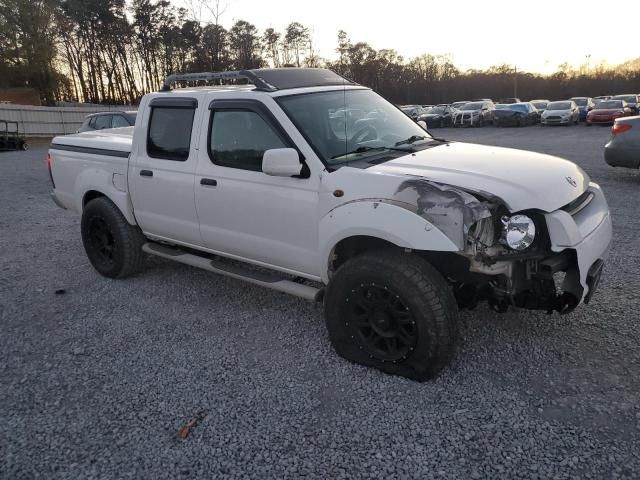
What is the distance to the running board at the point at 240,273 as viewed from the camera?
3.78 meters

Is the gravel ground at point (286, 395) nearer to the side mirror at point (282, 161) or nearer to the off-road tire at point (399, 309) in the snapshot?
the off-road tire at point (399, 309)

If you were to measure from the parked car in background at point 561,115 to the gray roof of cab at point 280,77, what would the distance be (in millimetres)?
28628

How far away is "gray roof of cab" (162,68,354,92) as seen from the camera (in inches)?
158

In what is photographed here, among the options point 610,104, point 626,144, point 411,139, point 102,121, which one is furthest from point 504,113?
point 411,139

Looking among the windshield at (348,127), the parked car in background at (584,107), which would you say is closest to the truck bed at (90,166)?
the windshield at (348,127)

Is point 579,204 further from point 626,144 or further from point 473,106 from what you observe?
point 473,106

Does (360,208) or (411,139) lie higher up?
(411,139)

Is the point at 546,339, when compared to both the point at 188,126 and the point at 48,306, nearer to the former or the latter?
the point at 188,126

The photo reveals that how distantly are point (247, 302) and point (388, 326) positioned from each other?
1784mm

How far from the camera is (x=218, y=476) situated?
2543 millimetres

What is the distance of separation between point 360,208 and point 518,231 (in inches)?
37.3

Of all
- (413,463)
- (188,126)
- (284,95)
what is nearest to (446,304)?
(413,463)

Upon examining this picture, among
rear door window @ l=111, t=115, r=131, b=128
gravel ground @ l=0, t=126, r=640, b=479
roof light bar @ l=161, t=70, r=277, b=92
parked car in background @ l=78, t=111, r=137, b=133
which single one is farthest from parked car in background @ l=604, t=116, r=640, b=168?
rear door window @ l=111, t=115, r=131, b=128

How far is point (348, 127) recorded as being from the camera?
3971 millimetres
